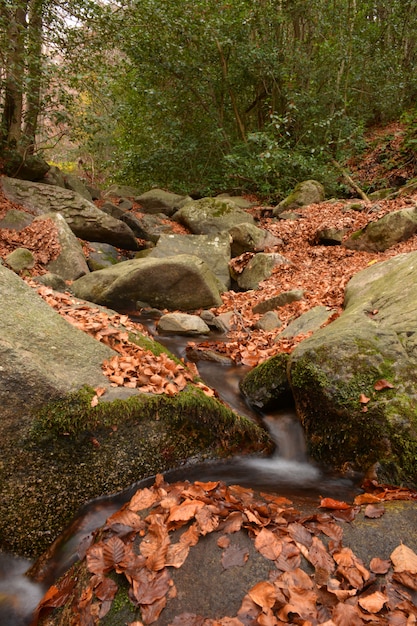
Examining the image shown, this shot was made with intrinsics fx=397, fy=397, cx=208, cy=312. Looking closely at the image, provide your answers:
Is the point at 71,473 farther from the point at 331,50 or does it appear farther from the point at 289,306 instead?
the point at 331,50

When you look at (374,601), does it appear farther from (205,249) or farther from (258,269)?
(205,249)

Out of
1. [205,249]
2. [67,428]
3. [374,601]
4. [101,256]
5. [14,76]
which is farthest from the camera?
[205,249]

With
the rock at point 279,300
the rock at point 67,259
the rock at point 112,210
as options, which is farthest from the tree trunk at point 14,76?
the rock at point 279,300

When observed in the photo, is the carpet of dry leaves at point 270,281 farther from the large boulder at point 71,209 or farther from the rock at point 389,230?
the large boulder at point 71,209

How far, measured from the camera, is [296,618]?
187 centimetres

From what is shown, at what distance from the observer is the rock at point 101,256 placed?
10328 millimetres

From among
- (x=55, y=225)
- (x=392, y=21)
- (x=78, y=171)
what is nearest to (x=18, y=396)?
(x=55, y=225)

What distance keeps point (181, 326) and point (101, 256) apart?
4760 mm

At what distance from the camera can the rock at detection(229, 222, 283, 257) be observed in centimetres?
1169

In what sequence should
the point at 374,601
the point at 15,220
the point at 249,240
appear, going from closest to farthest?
the point at 374,601 < the point at 15,220 < the point at 249,240

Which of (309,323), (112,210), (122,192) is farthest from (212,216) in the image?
(309,323)

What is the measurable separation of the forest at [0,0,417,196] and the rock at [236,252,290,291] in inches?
212

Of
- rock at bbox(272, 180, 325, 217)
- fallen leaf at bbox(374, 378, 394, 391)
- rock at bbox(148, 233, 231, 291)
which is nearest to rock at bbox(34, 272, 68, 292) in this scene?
rock at bbox(148, 233, 231, 291)

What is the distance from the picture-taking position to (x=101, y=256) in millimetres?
10992
